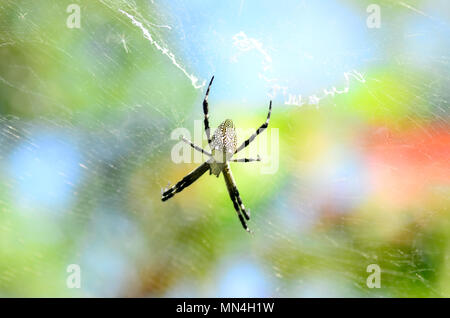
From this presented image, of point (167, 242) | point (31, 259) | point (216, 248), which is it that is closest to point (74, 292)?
point (31, 259)

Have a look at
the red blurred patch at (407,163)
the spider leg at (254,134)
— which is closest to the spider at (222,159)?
the spider leg at (254,134)

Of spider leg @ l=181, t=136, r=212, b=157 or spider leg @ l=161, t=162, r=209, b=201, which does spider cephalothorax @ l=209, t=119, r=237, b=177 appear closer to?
spider leg @ l=181, t=136, r=212, b=157

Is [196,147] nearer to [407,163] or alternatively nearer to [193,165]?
[193,165]

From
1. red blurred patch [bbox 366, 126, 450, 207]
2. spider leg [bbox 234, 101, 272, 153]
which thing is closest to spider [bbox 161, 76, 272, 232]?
spider leg [bbox 234, 101, 272, 153]

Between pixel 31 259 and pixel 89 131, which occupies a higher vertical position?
pixel 89 131

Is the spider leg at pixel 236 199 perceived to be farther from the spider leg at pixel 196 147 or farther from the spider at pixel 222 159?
the spider leg at pixel 196 147

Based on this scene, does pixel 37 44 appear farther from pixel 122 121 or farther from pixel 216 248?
pixel 216 248
